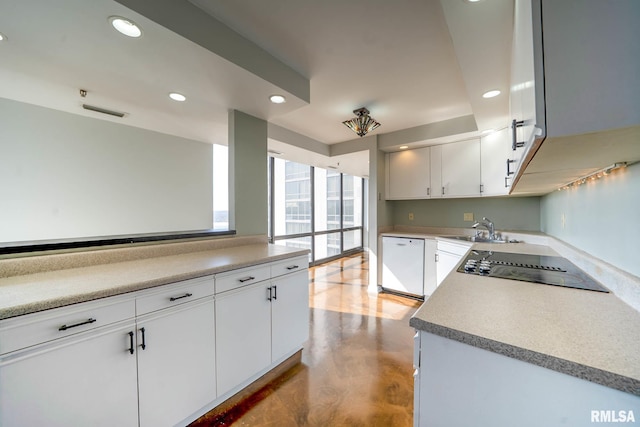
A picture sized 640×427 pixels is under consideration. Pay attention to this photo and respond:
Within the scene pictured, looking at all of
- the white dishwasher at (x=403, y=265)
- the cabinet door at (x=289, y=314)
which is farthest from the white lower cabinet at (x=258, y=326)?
the white dishwasher at (x=403, y=265)

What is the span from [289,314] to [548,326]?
1.63 m

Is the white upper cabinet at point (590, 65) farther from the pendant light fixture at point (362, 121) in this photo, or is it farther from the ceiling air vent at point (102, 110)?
the ceiling air vent at point (102, 110)

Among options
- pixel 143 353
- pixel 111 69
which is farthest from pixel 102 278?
pixel 111 69

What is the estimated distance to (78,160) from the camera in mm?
2746

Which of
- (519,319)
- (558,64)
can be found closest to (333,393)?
(519,319)

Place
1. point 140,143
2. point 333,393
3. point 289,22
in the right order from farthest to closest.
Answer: point 140,143 → point 333,393 → point 289,22

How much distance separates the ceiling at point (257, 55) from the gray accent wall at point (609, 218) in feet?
3.09

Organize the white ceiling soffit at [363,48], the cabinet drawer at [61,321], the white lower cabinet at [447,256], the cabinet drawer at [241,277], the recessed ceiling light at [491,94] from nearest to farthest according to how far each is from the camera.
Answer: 1. the cabinet drawer at [61,321]
2. the white ceiling soffit at [363,48]
3. the cabinet drawer at [241,277]
4. the recessed ceiling light at [491,94]
5. the white lower cabinet at [447,256]

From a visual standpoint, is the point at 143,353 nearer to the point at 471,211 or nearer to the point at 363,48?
the point at 363,48

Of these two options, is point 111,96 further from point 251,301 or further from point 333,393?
point 333,393

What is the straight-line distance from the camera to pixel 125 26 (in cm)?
124

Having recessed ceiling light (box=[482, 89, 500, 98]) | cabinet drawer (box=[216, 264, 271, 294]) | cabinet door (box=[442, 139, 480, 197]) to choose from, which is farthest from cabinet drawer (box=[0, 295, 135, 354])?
cabinet door (box=[442, 139, 480, 197])

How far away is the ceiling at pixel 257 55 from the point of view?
1.25 metres

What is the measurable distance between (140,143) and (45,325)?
9.68 feet
